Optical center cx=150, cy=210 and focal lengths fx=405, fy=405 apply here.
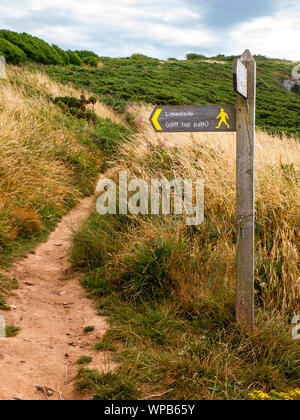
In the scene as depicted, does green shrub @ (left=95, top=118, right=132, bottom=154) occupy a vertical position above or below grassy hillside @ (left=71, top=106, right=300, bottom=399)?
above

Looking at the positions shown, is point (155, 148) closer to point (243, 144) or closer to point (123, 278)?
point (123, 278)

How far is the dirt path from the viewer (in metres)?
2.72

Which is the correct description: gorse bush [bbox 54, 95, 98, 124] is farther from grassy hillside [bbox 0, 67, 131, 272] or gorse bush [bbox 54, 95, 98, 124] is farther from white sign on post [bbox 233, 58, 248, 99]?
white sign on post [bbox 233, 58, 248, 99]

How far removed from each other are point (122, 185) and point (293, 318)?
331 cm

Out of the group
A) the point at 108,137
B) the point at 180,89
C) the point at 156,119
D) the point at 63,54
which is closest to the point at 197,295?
the point at 156,119

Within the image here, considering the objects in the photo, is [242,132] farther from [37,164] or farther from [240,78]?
[37,164]

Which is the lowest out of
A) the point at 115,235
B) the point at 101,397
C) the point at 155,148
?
the point at 101,397

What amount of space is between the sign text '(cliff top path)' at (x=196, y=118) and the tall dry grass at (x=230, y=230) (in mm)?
1269

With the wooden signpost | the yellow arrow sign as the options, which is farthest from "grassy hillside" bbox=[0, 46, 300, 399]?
the yellow arrow sign

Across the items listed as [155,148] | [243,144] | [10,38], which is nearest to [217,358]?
→ [243,144]

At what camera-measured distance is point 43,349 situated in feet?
10.3

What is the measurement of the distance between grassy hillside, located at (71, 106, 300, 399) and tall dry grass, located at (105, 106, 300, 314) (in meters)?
0.01

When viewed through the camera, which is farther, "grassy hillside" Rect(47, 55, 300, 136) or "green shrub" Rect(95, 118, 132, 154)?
"grassy hillside" Rect(47, 55, 300, 136)

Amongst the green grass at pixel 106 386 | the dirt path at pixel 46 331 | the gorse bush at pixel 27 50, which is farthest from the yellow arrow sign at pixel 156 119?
the gorse bush at pixel 27 50
